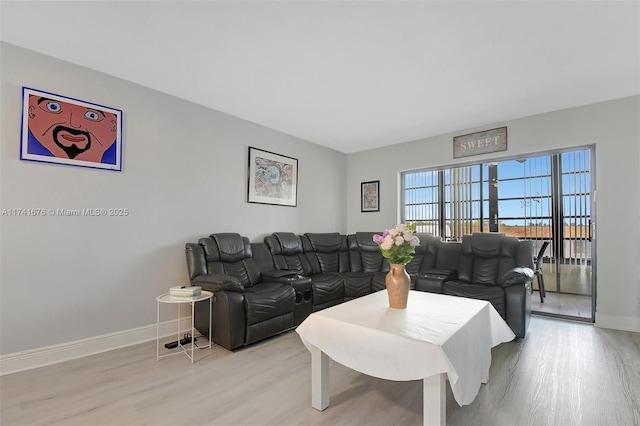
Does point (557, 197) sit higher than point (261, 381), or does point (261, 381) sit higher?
point (557, 197)

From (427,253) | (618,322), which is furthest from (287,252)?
(618,322)

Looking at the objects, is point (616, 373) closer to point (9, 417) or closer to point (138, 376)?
point (138, 376)

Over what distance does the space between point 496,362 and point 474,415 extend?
938mm

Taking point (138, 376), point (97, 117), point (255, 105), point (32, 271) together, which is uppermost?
point (255, 105)

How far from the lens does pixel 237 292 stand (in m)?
2.83

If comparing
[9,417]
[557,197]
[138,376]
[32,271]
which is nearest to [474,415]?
[138,376]

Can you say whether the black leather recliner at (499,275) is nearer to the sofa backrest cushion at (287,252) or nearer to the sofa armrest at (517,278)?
the sofa armrest at (517,278)

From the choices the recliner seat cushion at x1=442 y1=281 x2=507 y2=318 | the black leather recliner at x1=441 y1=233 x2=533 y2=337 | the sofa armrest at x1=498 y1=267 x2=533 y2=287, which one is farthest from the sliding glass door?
the recliner seat cushion at x1=442 y1=281 x2=507 y2=318

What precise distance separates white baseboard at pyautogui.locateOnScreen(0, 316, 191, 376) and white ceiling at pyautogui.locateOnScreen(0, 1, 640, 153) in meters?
2.21

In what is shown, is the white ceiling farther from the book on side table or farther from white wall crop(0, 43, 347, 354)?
the book on side table

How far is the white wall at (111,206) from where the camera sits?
2385 millimetres

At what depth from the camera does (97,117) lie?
277cm

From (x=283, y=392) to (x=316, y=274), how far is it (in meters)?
2.27

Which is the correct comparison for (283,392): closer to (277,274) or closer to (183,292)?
(183,292)
